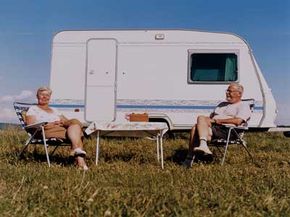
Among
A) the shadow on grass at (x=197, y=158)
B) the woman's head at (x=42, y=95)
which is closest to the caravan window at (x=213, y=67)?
the shadow on grass at (x=197, y=158)

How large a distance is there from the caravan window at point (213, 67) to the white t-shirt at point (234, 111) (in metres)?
2.81

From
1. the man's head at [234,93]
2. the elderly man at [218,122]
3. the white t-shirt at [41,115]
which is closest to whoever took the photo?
the elderly man at [218,122]

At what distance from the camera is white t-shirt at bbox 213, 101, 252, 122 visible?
20.3 ft

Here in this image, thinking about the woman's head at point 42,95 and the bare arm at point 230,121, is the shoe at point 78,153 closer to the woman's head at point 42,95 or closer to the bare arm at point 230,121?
the woman's head at point 42,95

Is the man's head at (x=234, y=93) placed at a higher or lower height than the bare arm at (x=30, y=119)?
higher

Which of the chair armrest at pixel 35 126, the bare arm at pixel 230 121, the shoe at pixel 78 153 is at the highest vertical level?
the bare arm at pixel 230 121

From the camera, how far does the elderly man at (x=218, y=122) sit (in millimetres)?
5828

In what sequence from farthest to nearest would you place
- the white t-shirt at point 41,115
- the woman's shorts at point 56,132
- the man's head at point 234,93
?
1. the man's head at point 234,93
2. the white t-shirt at point 41,115
3. the woman's shorts at point 56,132

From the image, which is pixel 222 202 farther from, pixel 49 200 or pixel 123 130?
pixel 123 130

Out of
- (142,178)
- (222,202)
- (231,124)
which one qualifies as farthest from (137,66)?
(222,202)

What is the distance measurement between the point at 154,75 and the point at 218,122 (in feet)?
11.3

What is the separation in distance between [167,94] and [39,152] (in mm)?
3028

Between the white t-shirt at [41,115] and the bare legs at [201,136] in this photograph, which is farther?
the white t-shirt at [41,115]

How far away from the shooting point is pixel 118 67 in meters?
9.39
